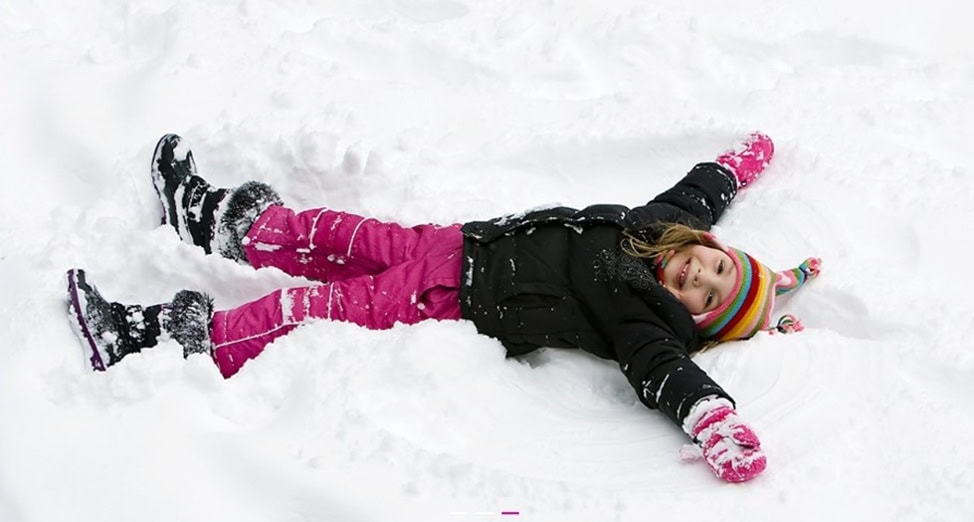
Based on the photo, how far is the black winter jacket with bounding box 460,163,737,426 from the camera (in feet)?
6.99

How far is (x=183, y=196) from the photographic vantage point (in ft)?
8.15

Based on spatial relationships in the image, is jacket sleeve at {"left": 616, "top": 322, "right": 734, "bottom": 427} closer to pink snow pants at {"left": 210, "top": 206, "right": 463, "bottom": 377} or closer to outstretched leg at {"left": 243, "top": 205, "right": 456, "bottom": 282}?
pink snow pants at {"left": 210, "top": 206, "right": 463, "bottom": 377}

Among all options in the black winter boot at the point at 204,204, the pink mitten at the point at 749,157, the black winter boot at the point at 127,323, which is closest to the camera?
the black winter boot at the point at 127,323

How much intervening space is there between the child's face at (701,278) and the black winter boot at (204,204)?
1037 mm

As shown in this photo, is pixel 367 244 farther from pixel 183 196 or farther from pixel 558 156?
pixel 558 156

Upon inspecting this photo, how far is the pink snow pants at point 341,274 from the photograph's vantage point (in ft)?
7.20

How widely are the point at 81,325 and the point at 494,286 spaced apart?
35.7 inches

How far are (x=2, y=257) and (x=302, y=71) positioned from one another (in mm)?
1044

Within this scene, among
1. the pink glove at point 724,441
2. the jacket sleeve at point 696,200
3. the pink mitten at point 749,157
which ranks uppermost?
the pink mitten at point 749,157

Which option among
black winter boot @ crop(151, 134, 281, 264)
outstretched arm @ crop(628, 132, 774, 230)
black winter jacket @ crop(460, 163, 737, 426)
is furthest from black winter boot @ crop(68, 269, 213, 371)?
outstretched arm @ crop(628, 132, 774, 230)

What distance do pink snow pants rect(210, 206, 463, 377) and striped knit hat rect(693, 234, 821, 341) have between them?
60cm

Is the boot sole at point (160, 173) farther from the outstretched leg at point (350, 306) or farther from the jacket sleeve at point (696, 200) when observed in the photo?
the jacket sleeve at point (696, 200)

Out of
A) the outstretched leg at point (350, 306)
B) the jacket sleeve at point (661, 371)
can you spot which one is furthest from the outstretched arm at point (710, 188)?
the outstretched leg at point (350, 306)

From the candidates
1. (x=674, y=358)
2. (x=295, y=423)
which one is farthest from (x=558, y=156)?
(x=295, y=423)
